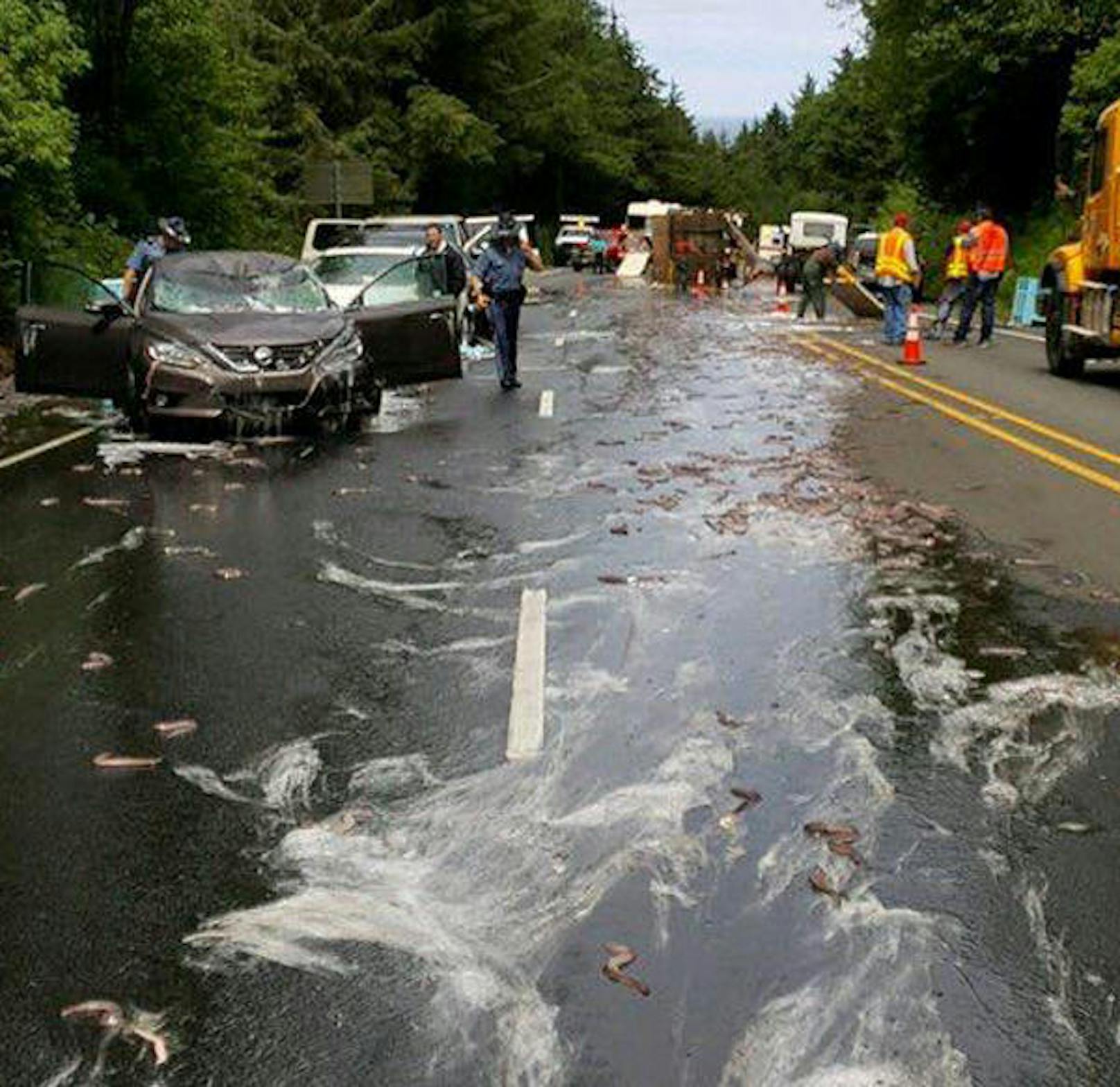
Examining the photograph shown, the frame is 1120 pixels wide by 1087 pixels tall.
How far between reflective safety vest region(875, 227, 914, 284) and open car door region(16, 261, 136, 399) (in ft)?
41.8

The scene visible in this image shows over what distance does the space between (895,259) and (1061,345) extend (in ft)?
13.0

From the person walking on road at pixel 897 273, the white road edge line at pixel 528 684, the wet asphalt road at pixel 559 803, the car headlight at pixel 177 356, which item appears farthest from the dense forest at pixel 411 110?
the white road edge line at pixel 528 684

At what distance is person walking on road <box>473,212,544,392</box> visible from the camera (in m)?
16.5

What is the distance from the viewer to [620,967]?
3779 mm

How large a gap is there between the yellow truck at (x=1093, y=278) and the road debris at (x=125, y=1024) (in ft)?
52.4

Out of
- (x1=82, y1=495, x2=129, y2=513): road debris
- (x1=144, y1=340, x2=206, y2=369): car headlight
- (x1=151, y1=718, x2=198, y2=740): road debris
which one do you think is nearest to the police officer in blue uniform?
(x1=144, y1=340, x2=206, y2=369): car headlight

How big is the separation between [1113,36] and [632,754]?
34445 mm

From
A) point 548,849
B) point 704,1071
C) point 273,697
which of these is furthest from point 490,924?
point 273,697

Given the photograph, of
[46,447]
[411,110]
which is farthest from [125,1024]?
[411,110]

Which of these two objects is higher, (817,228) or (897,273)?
(817,228)

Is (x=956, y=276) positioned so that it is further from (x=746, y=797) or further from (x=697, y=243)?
(x=697, y=243)

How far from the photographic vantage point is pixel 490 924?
13.2 ft

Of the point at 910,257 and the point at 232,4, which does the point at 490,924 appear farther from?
the point at 232,4

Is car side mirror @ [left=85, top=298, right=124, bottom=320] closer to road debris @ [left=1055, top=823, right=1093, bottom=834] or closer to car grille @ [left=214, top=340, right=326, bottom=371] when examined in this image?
car grille @ [left=214, top=340, right=326, bottom=371]
